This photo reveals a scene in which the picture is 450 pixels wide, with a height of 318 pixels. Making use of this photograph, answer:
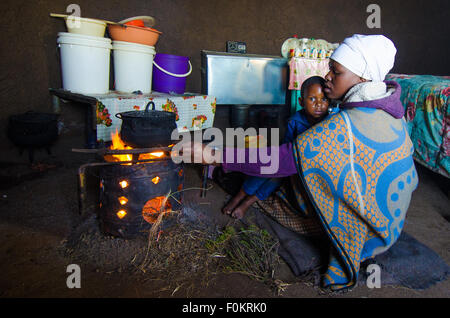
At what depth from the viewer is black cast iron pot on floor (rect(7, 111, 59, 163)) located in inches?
124

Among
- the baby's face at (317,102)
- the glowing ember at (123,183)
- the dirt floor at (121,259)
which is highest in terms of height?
the baby's face at (317,102)

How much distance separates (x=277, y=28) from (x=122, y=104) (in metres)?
3.72

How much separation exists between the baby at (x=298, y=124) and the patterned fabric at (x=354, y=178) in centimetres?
65

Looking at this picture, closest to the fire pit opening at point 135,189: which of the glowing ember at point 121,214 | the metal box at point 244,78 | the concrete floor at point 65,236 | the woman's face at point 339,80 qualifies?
the glowing ember at point 121,214

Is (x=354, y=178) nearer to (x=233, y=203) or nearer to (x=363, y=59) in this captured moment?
(x=363, y=59)

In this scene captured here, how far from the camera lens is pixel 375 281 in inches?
68.5

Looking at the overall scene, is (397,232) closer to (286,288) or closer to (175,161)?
(286,288)

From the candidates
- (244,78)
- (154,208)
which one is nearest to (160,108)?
(154,208)

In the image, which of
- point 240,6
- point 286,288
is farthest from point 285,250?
point 240,6

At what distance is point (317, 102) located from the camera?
2.30 metres

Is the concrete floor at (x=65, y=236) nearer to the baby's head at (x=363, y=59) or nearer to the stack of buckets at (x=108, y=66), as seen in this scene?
the stack of buckets at (x=108, y=66)

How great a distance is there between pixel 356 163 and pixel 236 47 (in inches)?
160

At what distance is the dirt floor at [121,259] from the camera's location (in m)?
1.62

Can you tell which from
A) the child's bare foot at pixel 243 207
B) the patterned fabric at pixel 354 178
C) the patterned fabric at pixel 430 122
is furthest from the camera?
the patterned fabric at pixel 430 122
